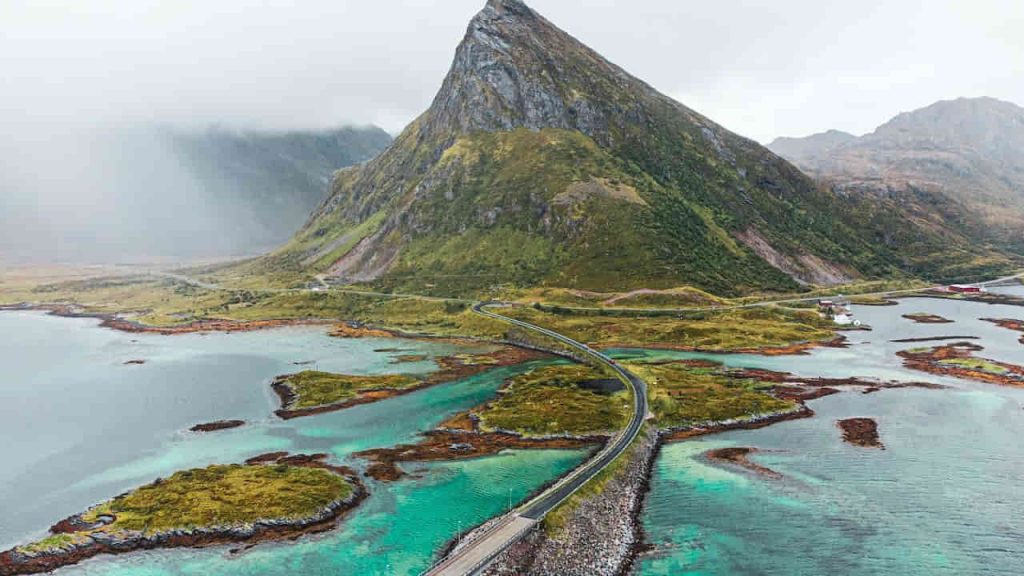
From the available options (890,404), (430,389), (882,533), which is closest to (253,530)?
(430,389)

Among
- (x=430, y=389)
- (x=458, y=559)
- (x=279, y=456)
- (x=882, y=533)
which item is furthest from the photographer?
(x=430, y=389)

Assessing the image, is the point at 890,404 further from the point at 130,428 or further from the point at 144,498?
the point at 130,428

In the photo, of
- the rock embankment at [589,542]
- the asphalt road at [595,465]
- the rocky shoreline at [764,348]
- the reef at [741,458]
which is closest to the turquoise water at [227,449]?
the asphalt road at [595,465]

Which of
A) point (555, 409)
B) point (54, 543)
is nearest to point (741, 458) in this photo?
point (555, 409)

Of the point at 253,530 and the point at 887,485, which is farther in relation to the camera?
the point at 887,485

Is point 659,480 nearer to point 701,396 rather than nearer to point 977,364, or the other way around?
point 701,396

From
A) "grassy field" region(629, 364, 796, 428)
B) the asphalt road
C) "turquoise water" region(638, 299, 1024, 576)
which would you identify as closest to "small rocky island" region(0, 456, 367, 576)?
the asphalt road
